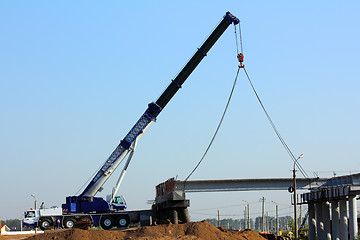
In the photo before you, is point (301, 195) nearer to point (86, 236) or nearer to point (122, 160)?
point (122, 160)

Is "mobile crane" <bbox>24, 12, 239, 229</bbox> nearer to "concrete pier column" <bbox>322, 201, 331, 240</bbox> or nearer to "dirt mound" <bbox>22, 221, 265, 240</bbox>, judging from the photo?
"dirt mound" <bbox>22, 221, 265, 240</bbox>

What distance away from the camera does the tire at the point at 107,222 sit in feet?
163

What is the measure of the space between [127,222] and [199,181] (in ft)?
39.1

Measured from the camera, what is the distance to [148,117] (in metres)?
49.3

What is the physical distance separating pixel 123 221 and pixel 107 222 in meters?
1.48

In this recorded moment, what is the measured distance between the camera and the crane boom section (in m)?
47.6

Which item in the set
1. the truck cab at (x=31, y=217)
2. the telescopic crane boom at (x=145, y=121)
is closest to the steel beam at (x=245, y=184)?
the telescopic crane boom at (x=145, y=121)

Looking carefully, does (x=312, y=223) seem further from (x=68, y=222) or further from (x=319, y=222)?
(x=68, y=222)

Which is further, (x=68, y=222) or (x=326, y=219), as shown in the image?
(x=326, y=219)

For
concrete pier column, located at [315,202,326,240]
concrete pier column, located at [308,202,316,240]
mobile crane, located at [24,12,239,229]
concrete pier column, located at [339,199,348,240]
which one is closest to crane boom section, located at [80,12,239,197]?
mobile crane, located at [24,12,239,229]

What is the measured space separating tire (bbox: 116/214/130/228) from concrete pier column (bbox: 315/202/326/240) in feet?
69.6

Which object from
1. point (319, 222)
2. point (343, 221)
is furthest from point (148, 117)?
point (319, 222)

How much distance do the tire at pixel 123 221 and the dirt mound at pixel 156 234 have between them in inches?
620

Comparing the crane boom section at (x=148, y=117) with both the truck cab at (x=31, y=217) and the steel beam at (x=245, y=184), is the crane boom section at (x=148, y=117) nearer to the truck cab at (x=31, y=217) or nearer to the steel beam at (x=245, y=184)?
the truck cab at (x=31, y=217)
